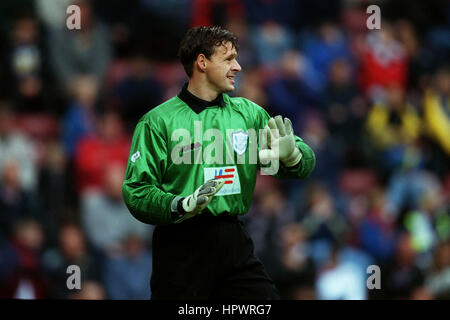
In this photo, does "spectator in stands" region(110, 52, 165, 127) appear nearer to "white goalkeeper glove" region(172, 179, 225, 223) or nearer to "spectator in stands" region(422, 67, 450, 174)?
"spectator in stands" region(422, 67, 450, 174)

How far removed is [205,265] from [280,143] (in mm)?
746

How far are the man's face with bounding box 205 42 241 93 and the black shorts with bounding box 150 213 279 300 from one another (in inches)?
28.1

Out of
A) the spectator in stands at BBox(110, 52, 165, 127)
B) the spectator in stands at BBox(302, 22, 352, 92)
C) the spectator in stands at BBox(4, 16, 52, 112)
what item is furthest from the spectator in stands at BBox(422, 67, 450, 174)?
the spectator in stands at BBox(4, 16, 52, 112)

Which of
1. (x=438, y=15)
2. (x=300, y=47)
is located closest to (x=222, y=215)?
(x=300, y=47)

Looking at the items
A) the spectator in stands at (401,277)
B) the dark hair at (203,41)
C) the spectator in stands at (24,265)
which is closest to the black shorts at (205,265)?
the dark hair at (203,41)

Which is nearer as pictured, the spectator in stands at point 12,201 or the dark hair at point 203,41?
the dark hair at point 203,41

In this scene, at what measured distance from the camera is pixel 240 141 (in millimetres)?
5191

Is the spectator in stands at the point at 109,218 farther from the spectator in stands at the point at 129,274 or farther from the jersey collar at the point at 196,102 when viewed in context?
the jersey collar at the point at 196,102

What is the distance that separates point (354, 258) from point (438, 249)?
0.89 m

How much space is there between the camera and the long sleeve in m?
4.89

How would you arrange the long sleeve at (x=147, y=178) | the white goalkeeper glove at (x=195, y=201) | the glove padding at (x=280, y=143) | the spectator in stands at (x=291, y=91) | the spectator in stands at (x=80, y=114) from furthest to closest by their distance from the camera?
the spectator in stands at (x=291, y=91), the spectator in stands at (x=80, y=114), the glove padding at (x=280, y=143), the long sleeve at (x=147, y=178), the white goalkeeper glove at (x=195, y=201)

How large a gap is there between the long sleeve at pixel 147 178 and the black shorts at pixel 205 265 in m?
0.21

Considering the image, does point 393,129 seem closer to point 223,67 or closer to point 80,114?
point 80,114

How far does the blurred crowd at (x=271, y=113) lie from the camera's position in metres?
9.12
